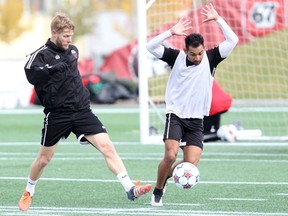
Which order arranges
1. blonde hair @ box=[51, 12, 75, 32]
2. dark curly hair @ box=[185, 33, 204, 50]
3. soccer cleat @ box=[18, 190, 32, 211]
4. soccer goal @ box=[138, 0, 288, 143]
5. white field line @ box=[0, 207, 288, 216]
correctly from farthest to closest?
soccer goal @ box=[138, 0, 288, 143], dark curly hair @ box=[185, 33, 204, 50], blonde hair @ box=[51, 12, 75, 32], soccer cleat @ box=[18, 190, 32, 211], white field line @ box=[0, 207, 288, 216]

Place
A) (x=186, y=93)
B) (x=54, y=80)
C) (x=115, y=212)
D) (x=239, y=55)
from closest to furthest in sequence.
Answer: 1. (x=115, y=212)
2. (x=54, y=80)
3. (x=186, y=93)
4. (x=239, y=55)

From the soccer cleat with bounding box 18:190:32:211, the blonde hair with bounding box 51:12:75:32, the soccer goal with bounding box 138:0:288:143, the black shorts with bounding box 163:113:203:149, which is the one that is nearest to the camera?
the soccer cleat with bounding box 18:190:32:211

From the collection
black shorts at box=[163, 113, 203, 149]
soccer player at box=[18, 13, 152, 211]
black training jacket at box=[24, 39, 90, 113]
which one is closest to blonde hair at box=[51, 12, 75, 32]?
soccer player at box=[18, 13, 152, 211]

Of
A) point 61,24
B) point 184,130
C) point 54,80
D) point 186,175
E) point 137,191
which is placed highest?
point 61,24

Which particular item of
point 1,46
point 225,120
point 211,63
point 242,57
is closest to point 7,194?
point 211,63

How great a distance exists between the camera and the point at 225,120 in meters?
24.2

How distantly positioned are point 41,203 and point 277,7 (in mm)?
9462

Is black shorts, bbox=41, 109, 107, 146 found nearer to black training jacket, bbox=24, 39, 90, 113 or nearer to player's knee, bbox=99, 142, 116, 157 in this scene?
black training jacket, bbox=24, 39, 90, 113

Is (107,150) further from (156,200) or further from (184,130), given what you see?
(184,130)

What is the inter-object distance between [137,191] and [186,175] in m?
0.52

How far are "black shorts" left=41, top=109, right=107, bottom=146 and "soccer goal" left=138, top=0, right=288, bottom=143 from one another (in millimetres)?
7636

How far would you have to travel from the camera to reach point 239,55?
21.0 meters

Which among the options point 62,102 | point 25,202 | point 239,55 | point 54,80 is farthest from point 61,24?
point 239,55

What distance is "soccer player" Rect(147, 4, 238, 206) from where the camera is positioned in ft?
34.4
